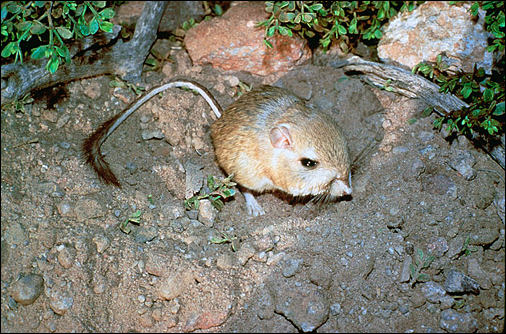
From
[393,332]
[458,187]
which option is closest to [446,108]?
[458,187]

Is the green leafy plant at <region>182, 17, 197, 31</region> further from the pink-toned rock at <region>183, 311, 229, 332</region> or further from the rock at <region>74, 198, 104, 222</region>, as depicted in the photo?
the pink-toned rock at <region>183, 311, 229, 332</region>

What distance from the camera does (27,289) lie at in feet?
10.3

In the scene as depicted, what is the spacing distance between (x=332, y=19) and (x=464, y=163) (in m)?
1.92

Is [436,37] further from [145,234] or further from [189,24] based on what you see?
[145,234]

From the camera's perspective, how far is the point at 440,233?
3631 mm

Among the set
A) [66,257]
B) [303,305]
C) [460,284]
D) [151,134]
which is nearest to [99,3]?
[151,134]

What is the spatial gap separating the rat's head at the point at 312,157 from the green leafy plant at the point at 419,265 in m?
0.77

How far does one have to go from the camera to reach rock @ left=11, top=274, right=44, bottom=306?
312 cm

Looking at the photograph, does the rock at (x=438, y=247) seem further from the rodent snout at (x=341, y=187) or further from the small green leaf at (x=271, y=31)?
the small green leaf at (x=271, y=31)

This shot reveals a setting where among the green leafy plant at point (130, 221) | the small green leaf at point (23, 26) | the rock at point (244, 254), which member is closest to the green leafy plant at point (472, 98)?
the rock at point (244, 254)

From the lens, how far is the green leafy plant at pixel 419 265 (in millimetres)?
3424

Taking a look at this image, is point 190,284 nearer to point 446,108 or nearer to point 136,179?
point 136,179

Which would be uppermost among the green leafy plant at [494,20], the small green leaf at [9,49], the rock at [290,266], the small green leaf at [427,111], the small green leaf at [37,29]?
the green leafy plant at [494,20]

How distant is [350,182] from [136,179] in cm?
198
